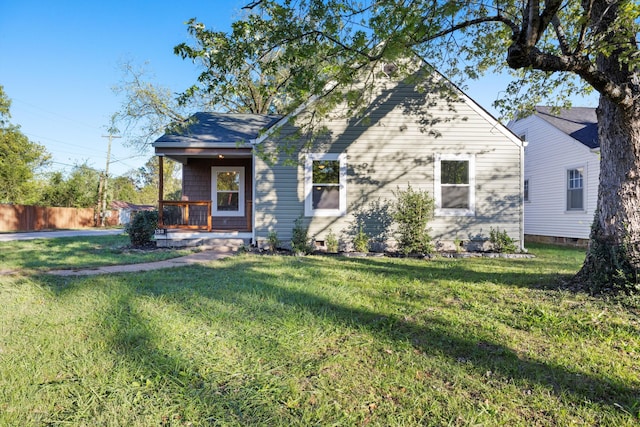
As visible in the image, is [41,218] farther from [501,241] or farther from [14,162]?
[501,241]

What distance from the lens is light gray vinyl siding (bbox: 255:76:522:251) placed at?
9.76 meters

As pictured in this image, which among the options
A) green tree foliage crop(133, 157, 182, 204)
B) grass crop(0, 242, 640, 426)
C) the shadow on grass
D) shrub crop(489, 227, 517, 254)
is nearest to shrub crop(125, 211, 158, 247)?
the shadow on grass

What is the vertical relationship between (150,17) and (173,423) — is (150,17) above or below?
above

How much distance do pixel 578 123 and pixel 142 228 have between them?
55.2 ft

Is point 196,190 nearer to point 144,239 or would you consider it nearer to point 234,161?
point 234,161

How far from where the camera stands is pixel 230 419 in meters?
2.04

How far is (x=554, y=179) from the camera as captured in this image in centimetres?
1373

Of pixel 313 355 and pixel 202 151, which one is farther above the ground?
pixel 202 151

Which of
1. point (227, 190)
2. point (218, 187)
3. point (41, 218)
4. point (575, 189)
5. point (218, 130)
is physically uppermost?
point (218, 130)

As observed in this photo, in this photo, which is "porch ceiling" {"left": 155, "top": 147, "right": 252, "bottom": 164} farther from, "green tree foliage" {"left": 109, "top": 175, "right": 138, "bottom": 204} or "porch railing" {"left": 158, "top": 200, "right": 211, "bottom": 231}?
"green tree foliage" {"left": 109, "top": 175, "right": 138, "bottom": 204}

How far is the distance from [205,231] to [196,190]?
6.90ft

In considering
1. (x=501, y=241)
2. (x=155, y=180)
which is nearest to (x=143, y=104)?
(x=501, y=241)

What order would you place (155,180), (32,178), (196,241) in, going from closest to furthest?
1. (196,241)
2. (32,178)
3. (155,180)

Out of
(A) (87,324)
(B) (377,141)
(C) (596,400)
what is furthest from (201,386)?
(B) (377,141)
